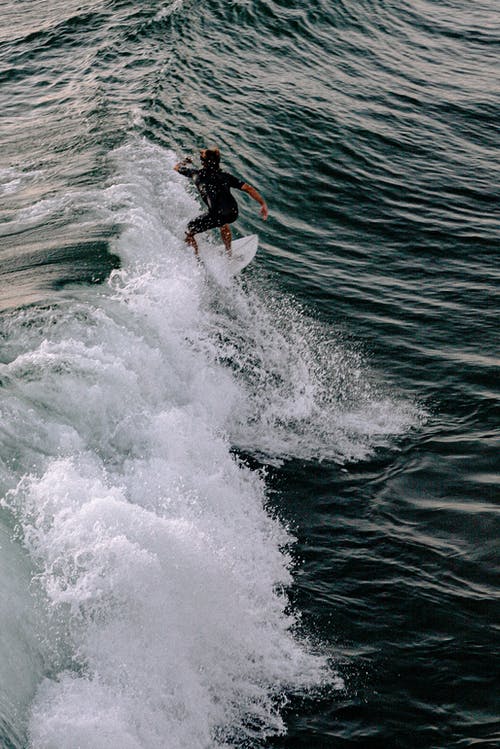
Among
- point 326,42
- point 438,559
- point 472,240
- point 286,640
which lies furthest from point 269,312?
point 326,42

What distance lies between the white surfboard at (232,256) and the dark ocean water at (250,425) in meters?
0.23

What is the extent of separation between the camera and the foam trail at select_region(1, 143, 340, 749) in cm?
722

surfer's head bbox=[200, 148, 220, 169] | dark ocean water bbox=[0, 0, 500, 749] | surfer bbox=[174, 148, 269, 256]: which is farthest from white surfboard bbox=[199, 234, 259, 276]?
surfer's head bbox=[200, 148, 220, 169]

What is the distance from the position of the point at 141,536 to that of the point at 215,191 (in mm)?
7291

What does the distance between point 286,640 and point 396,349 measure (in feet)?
20.5

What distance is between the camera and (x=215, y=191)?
13.6m

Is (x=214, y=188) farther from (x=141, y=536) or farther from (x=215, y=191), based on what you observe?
(x=141, y=536)

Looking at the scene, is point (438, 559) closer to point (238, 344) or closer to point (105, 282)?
point (238, 344)

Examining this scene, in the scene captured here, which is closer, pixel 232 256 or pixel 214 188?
pixel 214 188

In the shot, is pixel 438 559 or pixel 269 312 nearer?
pixel 438 559

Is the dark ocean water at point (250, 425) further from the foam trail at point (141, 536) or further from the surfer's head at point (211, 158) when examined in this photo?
the surfer's head at point (211, 158)

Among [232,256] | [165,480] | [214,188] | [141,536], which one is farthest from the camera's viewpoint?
[232,256]

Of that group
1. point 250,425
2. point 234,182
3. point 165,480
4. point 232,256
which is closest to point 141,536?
point 165,480

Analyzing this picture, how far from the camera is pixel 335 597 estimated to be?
880cm
